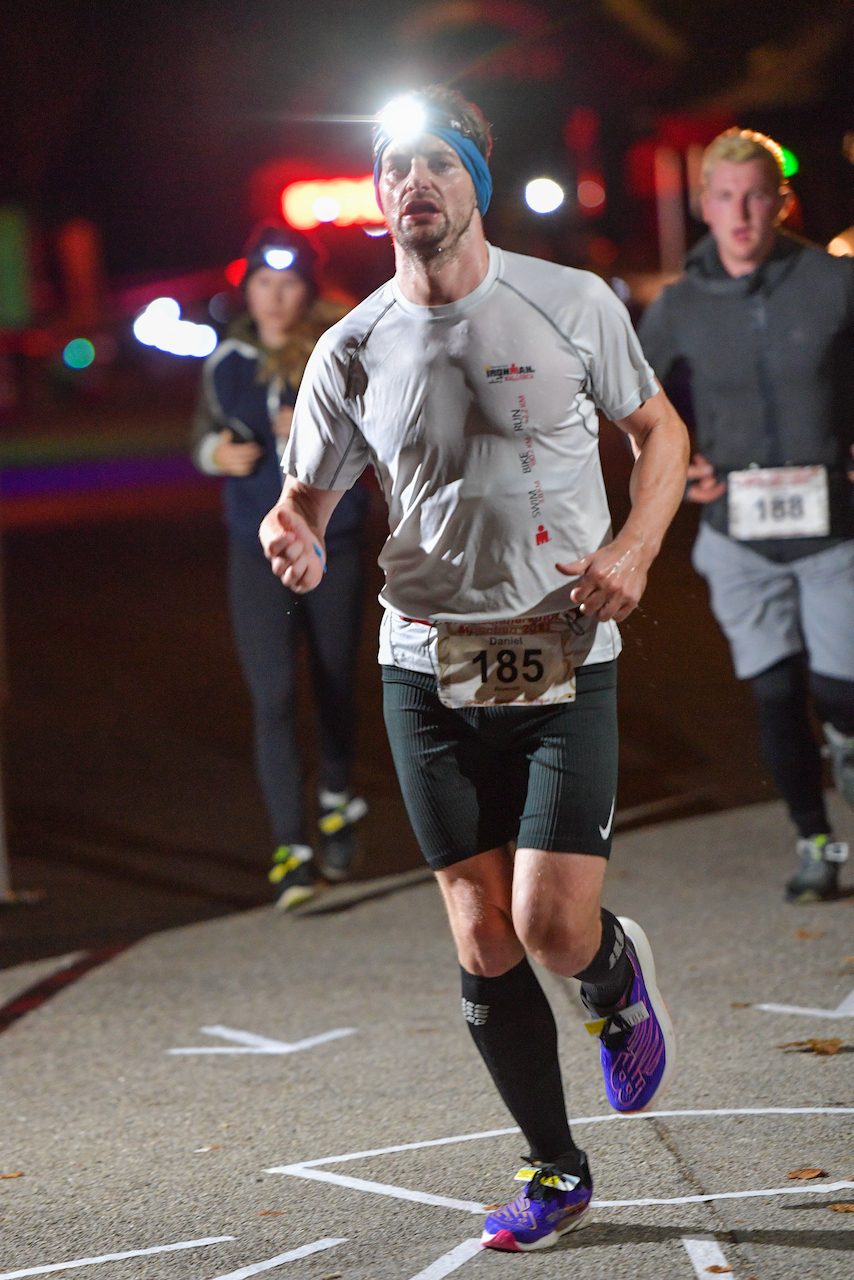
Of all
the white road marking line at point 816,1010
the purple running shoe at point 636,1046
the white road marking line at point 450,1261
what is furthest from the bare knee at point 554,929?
the white road marking line at point 816,1010

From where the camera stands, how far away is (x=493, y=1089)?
4508 millimetres

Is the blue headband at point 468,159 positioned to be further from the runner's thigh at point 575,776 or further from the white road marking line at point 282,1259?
the white road marking line at point 282,1259

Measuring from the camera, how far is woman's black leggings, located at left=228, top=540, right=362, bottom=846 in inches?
255

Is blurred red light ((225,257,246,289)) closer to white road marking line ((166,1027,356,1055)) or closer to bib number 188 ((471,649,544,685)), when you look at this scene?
white road marking line ((166,1027,356,1055))

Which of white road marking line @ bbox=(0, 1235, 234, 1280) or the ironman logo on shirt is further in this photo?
white road marking line @ bbox=(0, 1235, 234, 1280)

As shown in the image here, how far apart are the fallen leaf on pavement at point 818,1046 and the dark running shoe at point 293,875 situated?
7.70 ft

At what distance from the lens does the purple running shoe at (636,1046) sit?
347 cm

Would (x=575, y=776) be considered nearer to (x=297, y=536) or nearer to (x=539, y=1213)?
(x=297, y=536)

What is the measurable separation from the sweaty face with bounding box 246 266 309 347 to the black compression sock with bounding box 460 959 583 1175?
11.5 ft

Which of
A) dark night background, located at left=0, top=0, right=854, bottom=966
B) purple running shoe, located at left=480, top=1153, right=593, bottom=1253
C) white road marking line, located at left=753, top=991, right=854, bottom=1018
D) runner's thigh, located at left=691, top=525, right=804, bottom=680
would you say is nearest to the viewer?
purple running shoe, located at left=480, top=1153, right=593, bottom=1253

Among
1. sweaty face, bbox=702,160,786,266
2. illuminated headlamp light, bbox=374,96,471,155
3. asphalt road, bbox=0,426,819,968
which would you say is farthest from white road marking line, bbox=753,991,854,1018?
illuminated headlamp light, bbox=374,96,471,155

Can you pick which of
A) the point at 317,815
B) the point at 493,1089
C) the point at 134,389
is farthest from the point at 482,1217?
the point at 134,389

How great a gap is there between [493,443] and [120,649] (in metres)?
10.00

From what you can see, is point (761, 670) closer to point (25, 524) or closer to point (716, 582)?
point (716, 582)
